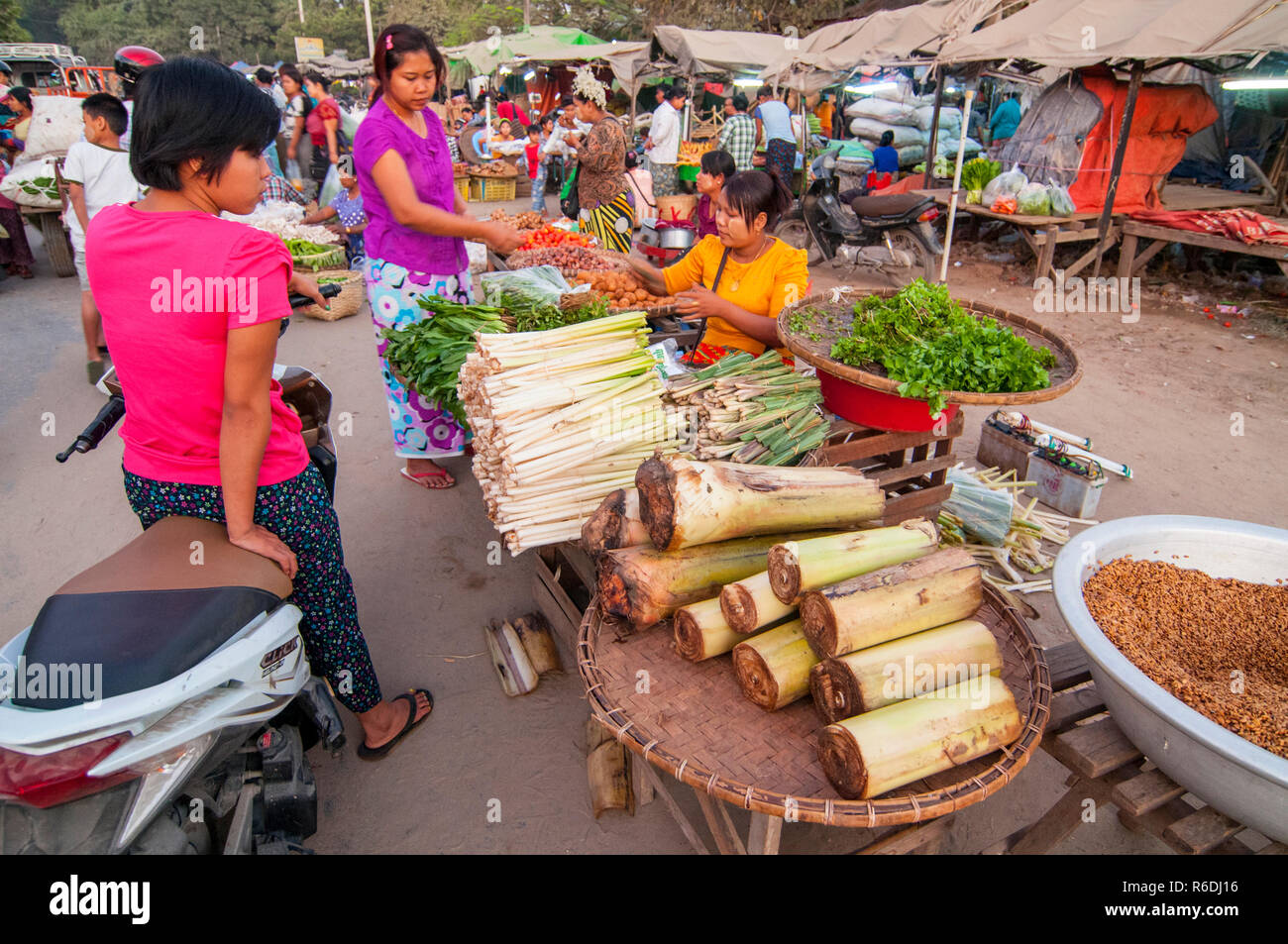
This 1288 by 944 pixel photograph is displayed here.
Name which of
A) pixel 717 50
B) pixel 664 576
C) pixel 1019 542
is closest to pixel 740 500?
pixel 664 576

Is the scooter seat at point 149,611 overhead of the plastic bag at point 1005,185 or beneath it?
beneath

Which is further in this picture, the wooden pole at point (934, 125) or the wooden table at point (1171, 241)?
the wooden pole at point (934, 125)

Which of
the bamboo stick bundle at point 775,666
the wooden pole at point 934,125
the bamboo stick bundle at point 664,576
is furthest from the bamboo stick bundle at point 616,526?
the wooden pole at point 934,125

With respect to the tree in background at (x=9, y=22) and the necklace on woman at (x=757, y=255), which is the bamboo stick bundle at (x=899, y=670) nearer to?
the necklace on woman at (x=757, y=255)

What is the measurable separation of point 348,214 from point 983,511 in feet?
22.5

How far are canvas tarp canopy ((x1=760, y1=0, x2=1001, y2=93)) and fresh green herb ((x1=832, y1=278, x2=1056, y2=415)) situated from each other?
857cm

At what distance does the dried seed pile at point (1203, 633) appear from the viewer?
1.66 m

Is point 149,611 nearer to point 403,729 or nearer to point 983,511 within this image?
point 403,729

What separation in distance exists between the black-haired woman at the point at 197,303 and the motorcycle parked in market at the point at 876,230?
27.1ft

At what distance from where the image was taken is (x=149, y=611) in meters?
1.80

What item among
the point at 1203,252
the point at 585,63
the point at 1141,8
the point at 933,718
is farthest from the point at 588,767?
the point at 585,63

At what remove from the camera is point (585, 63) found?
18.5 meters

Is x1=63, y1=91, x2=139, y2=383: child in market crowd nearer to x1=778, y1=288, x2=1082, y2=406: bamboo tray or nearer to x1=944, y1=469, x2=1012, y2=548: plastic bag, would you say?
x1=778, y1=288, x2=1082, y2=406: bamboo tray
